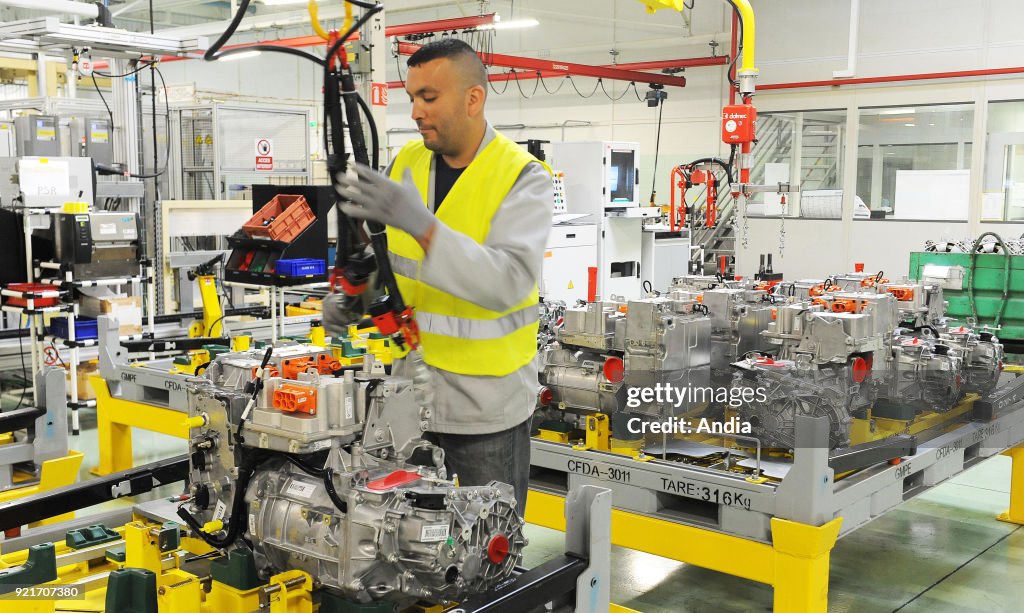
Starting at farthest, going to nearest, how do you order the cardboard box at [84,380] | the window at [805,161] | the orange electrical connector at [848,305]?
the window at [805,161], the cardboard box at [84,380], the orange electrical connector at [848,305]

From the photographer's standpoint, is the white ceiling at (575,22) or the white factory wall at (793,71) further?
the white ceiling at (575,22)

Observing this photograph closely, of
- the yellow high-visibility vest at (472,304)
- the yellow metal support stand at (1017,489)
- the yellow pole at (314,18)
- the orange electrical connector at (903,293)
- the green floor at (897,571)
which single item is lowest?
the green floor at (897,571)

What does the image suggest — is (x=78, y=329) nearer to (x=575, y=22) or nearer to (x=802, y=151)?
(x=802, y=151)

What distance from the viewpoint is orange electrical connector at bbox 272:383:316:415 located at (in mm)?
2137

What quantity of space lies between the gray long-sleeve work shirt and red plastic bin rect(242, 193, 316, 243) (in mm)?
4049

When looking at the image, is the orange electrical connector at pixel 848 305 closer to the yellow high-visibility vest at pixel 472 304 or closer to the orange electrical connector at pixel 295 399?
the yellow high-visibility vest at pixel 472 304

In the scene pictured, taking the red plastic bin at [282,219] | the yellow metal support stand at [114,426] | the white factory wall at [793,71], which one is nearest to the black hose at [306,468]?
the yellow metal support stand at [114,426]

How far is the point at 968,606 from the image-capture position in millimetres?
3854

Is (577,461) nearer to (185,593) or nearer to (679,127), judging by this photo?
(185,593)

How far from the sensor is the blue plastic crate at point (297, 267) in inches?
244

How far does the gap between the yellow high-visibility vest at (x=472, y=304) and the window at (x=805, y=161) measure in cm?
1120

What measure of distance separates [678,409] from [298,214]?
11.0 ft

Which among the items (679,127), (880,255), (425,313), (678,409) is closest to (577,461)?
(678,409)

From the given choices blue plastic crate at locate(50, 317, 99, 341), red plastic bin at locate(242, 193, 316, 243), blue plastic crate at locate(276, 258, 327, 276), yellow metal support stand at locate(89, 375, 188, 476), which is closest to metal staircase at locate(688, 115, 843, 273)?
red plastic bin at locate(242, 193, 316, 243)
